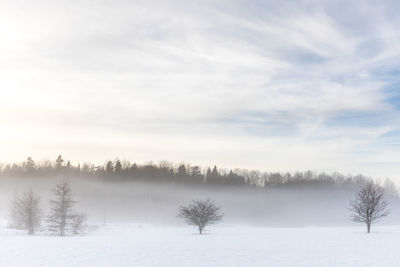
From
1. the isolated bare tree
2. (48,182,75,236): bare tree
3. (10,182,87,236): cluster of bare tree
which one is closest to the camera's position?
(48,182,75,236): bare tree

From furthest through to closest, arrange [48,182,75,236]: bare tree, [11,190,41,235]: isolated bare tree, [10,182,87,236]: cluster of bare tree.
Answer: [11,190,41,235]: isolated bare tree → [10,182,87,236]: cluster of bare tree → [48,182,75,236]: bare tree

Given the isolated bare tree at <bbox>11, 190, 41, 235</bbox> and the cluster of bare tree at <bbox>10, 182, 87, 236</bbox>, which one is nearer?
the cluster of bare tree at <bbox>10, 182, 87, 236</bbox>

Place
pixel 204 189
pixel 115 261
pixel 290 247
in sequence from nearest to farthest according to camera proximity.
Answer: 1. pixel 115 261
2. pixel 290 247
3. pixel 204 189

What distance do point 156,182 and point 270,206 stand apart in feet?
186

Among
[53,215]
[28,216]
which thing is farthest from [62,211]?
[28,216]

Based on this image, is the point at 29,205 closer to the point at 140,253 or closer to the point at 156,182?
the point at 140,253

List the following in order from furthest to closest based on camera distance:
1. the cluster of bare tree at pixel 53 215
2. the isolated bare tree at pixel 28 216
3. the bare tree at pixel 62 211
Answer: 1. the isolated bare tree at pixel 28 216
2. the cluster of bare tree at pixel 53 215
3. the bare tree at pixel 62 211

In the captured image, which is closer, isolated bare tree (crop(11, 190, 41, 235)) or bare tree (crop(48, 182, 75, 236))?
bare tree (crop(48, 182, 75, 236))

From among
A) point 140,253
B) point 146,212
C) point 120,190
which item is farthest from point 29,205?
point 120,190

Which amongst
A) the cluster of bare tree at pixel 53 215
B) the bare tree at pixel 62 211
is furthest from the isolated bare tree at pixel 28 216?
the bare tree at pixel 62 211

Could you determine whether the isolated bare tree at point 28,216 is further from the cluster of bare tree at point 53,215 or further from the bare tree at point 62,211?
the bare tree at point 62,211

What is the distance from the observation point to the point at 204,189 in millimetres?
197250

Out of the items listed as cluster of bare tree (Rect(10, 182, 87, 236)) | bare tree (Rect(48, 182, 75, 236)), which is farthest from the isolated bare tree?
bare tree (Rect(48, 182, 75, 236))

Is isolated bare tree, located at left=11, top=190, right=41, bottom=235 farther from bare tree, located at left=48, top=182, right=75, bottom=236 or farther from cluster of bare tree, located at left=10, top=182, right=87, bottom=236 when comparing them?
bare tree, located at left=48, top=182, right=75, bottom=236
